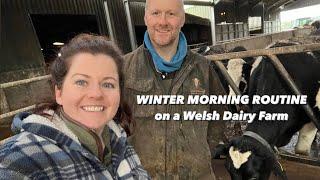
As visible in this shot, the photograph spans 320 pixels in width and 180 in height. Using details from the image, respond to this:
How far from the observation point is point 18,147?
108cm

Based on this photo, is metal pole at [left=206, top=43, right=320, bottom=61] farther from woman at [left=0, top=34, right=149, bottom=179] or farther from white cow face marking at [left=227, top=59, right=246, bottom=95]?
woman at [left=0, top=34, right=149, bottom=179]

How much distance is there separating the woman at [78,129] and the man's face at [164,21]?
672 mm

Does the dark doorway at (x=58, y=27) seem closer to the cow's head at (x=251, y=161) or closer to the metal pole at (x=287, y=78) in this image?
the metal pole at (x=287, y=78)

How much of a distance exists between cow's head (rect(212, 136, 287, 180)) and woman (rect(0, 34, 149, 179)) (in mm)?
1801

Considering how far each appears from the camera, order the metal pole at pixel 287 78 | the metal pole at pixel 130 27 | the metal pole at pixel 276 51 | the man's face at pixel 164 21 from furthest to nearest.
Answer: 1. the metal pole at pixel 130 27
2. the metal pole at pixel 287 78
3. the metal pole at pixel 276 51
4. the man's face at pixel 164 21

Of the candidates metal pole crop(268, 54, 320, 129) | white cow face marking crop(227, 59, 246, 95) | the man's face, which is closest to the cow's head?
metal pole crop(268, 54, 320, 129)

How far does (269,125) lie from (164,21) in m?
1.85

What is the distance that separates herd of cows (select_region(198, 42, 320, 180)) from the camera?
3.12 meters

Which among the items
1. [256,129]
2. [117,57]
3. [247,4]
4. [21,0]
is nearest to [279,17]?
[247,4]

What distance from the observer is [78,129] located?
4.29ft

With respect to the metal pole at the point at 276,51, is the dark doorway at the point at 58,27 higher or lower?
higher

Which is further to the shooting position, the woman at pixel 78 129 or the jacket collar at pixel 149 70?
the jacket collar at pixel 149 70

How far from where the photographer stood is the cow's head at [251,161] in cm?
310

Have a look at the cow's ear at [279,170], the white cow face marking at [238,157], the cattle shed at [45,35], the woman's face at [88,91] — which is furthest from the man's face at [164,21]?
the cattle shed at [45,35]
